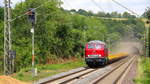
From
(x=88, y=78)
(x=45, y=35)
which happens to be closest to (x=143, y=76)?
(x=88, y=78)

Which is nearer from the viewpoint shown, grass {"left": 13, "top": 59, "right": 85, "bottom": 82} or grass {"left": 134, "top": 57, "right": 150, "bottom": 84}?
grass {"left": 134, "top": 57, "right": 150, "bottom": 84}

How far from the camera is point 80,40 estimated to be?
70062 mm

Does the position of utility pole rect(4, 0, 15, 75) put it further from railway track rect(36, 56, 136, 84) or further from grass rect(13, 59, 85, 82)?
railway track rect(36, 56, 136, 84)

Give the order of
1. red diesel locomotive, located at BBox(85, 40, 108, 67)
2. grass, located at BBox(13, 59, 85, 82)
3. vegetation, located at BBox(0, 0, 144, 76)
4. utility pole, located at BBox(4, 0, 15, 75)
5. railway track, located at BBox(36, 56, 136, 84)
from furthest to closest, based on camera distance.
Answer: vegetation, located at BBox(0, 0, 144, 76) < red diesel locomotive, located at BBox(85, 40, 108, 67) < utility pole, located at BBox(4, 0, 15, 75) < grass, located at BBox(13, 59, 85, 82) < railway track, located at BBox(36, 56, 136, 84)

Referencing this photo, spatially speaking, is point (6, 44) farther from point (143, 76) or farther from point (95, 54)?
point (95, 54)

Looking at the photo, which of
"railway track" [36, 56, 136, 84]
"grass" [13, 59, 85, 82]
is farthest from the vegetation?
"railway track" [36, 56, 136, 84]

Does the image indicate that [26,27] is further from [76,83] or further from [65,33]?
[76,83]

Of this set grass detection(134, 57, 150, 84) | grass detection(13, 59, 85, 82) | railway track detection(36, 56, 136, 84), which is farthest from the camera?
grass detection(13, 59, 85, 82)

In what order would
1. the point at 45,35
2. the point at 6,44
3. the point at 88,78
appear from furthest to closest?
the point at 45,35
the point at 6,44
the point at 88,78

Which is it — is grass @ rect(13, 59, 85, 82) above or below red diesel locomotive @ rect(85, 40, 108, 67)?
below

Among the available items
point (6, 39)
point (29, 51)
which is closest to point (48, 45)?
point (29, 51)

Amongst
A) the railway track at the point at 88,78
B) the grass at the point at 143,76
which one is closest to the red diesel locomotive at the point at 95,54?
the grass at the point at 143,76

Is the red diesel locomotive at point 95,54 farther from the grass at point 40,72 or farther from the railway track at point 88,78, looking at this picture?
the railway track at point 88,78

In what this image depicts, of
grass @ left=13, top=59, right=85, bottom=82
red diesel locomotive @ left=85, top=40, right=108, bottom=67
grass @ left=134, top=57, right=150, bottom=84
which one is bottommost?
grass @ left=134, top=57, right=150, bottom=84
